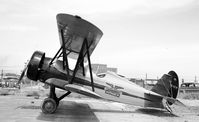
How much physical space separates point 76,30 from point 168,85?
5592 millimetres

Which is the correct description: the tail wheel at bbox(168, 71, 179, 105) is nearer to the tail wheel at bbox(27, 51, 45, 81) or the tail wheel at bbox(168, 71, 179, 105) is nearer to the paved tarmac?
the paved tarmac

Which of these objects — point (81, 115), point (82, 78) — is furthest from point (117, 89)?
point (81, 115)

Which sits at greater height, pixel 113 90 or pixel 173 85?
pixel 173 85

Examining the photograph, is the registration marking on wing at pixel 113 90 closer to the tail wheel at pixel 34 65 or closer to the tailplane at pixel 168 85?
the tailplane at pixel 168 85

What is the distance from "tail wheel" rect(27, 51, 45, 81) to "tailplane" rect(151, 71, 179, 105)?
18.9 ft

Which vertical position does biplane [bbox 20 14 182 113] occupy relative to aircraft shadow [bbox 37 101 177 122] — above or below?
above

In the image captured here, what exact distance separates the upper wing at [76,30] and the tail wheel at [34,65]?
4.45 feet

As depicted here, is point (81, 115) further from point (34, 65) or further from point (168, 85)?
point (168, 85)

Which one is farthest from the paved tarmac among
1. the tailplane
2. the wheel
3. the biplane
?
the tailplane

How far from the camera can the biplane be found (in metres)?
9.88

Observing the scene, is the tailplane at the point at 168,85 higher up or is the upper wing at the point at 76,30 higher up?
the upper wing at the point at 76,30

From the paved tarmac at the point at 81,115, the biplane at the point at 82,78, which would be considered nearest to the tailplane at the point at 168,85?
the biplane at the point at 82,78

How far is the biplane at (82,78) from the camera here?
9.88 m

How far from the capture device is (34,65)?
35.4 ft
